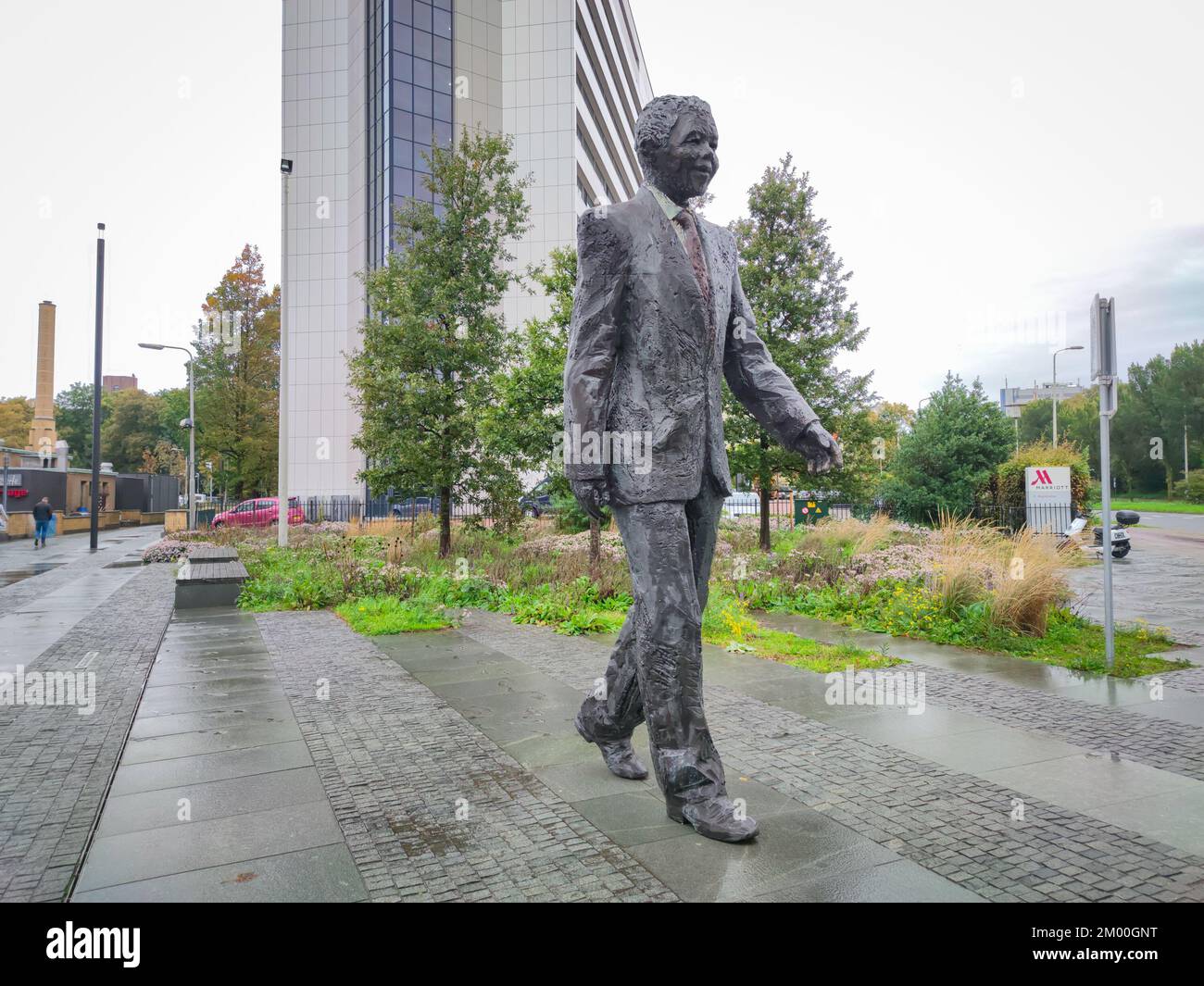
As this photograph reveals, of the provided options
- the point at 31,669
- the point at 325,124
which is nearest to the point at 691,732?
the point at 31,669

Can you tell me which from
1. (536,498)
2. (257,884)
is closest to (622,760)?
(257,884)

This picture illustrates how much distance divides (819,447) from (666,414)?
0.70 m

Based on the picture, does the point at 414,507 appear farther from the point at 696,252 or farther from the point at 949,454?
the point at 696,252

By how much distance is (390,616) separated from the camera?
905 centimetres

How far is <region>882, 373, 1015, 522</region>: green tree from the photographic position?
19188mm

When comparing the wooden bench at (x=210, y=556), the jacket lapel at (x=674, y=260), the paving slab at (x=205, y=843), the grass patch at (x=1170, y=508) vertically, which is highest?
the jacket lapel at (x=674, y=260)

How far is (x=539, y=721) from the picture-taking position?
489cm

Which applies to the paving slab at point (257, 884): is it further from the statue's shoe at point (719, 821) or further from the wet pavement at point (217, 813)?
the statue's shoe at point (719, 821)

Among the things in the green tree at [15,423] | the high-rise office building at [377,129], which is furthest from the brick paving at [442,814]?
the green tree at [15,423]

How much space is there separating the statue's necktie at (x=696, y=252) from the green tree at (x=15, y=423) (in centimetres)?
7644

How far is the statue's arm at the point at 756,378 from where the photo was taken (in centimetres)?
354

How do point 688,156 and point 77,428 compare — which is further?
point 77,428
